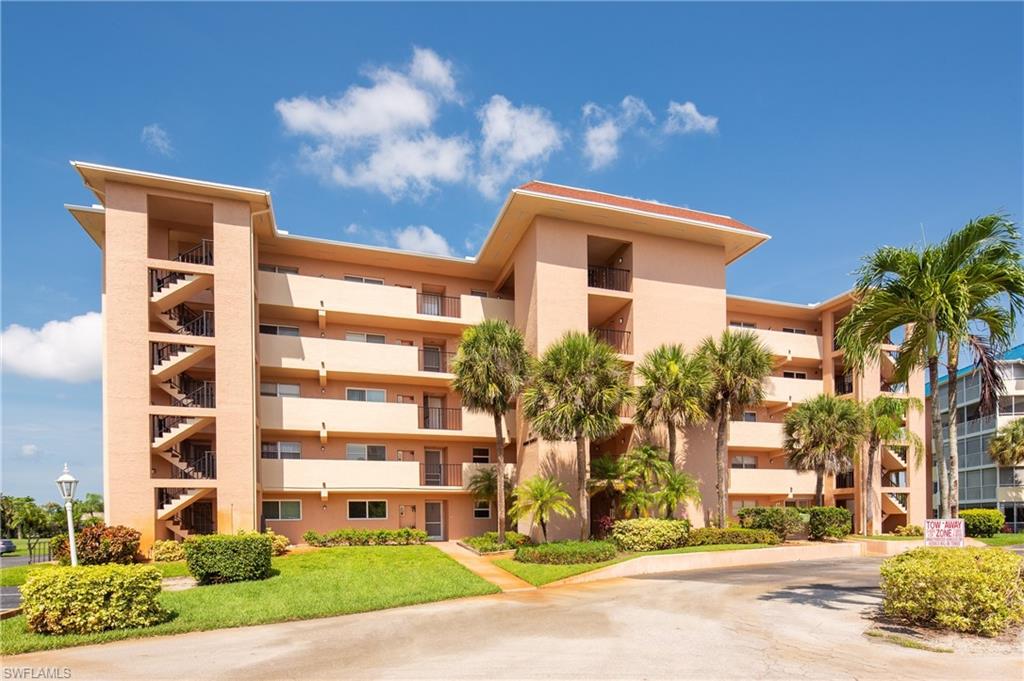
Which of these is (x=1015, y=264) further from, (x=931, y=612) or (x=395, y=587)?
(x=395, y=587)

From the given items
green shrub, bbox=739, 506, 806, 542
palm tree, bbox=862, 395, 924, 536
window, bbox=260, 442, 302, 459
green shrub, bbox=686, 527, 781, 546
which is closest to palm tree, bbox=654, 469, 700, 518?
green shrub, bbox=686, 527, 781, 546

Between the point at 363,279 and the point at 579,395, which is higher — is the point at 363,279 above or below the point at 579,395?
above

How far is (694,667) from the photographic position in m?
9.77

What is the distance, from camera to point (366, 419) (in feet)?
96.7

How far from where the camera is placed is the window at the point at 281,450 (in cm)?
2939

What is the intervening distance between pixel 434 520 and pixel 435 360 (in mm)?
8157

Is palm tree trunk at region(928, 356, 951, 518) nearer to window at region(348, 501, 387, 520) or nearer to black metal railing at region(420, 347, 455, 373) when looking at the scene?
black metal railing at region(420, 347, 455, 373)

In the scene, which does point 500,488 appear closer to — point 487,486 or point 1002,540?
point 487,486

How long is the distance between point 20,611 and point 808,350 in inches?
1476

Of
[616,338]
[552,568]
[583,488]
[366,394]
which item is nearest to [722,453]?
[616,338]

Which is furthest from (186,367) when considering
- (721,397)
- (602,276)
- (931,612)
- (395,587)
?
(931,612)

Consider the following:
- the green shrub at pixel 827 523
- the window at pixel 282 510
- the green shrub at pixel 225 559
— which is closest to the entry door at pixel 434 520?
the window at pixel 282 510

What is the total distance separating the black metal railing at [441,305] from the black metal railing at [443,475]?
7.84 metres

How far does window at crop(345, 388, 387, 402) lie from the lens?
103 ft
